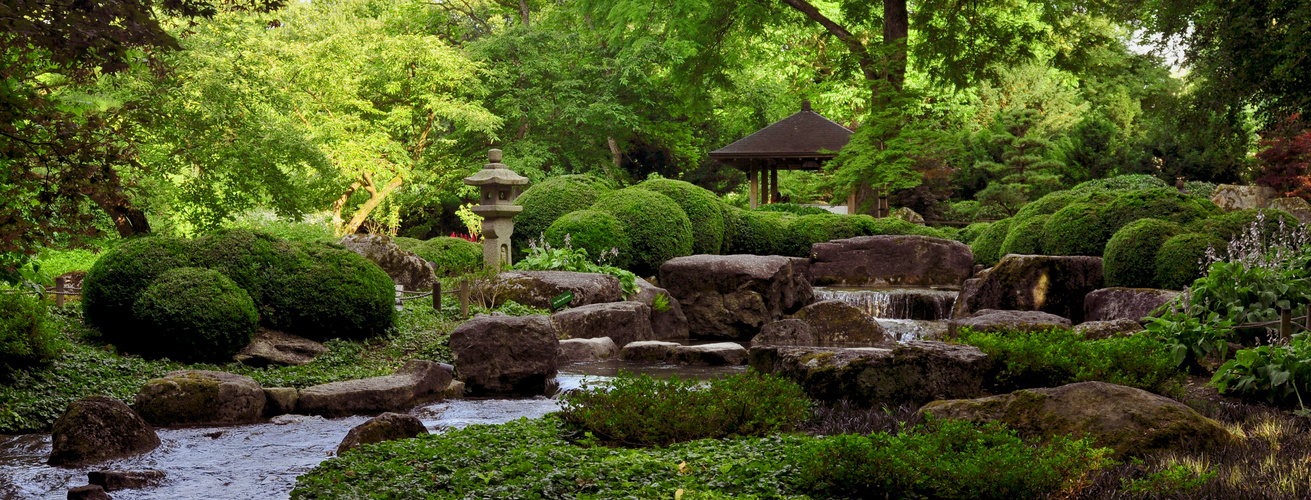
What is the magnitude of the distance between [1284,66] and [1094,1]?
10.3m

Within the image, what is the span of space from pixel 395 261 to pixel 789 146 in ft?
46.3

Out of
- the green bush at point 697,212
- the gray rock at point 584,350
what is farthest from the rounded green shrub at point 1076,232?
the gray rock at point 584,350

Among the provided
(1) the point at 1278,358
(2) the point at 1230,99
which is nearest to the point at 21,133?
(1) the point at 1278,358

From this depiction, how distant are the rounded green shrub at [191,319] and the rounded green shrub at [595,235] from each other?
294 inches

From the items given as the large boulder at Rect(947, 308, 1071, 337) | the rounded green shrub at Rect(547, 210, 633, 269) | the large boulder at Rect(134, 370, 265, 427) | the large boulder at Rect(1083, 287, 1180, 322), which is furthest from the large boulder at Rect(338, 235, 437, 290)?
the large boulder at Rect(1083, 287, 1180, 322)

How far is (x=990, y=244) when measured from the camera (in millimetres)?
19438

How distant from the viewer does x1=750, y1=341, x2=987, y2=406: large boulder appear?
732 centimetres

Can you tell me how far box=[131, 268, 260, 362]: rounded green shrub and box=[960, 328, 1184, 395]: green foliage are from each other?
7205mm

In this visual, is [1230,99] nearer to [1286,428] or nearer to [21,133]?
[1286,428]

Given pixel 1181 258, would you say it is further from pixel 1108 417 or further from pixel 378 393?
A: pixel 378 393

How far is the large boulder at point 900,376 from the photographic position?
7320 mm

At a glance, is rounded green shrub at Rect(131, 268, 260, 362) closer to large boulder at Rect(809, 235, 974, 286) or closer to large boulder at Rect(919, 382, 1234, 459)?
large boulder at Rect(919, 382, 1234, 459)

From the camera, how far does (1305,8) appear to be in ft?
34.9

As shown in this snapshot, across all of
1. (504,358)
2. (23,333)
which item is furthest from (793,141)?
(23,333)
